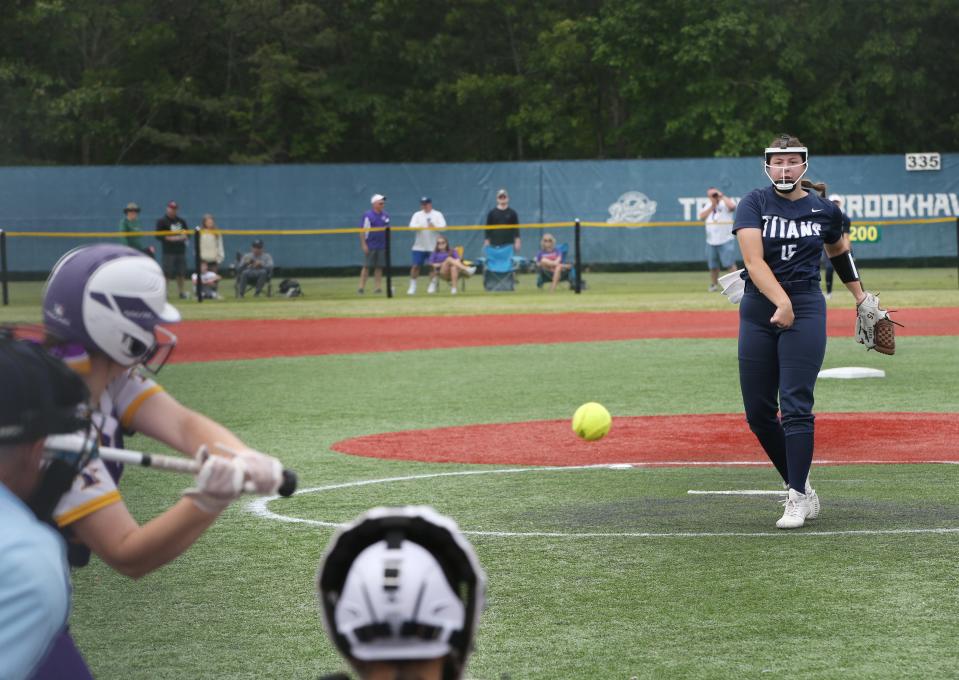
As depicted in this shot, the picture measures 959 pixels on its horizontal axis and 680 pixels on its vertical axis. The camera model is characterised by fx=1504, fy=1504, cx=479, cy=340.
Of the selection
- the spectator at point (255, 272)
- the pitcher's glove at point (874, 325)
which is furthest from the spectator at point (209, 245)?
the pitcher's glove at point (874, 325)

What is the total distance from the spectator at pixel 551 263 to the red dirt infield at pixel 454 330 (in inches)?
243

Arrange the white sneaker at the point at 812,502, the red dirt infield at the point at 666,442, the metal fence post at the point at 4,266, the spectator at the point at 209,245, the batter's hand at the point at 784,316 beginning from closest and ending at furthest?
the batter's hand at the point at 784,316
the white sneaker at the point at 812,502
the red dirt infield at the point at 666,442
the metal fence post at the point at 4,266
the spectator at the point at 209,245

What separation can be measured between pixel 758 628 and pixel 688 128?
45.2m

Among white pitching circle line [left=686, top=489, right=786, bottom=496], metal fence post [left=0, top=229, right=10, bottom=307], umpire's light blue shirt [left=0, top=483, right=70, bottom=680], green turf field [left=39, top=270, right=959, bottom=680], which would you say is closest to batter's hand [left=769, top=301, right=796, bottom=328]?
green turf field [left=39, top=270, right=959, bottom=680]

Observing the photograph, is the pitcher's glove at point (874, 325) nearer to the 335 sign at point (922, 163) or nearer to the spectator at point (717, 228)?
the spectator at point (717, 228)

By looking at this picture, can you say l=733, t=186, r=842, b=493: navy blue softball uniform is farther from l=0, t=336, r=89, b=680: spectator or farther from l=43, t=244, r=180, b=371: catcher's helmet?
l=0, t=336, r=89, b=680: spectator

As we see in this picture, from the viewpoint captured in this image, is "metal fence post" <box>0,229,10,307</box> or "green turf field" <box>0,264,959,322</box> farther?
"metal fence post" <box>0,229,10,307</box>

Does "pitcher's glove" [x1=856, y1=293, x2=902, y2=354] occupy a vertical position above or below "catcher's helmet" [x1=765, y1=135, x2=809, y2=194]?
below

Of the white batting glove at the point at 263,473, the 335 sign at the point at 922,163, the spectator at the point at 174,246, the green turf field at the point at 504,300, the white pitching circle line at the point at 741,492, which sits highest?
the 335 sign at the point at 922,163

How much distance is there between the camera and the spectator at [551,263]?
33438mm

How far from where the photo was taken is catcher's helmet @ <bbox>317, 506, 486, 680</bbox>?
2432 millimetres

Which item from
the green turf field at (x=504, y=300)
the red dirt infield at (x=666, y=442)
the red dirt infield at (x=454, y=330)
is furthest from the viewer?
the green turf field at (x=504, y=300)

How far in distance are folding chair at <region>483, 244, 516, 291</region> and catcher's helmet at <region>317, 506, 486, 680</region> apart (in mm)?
30483

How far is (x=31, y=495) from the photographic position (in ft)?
11.2
